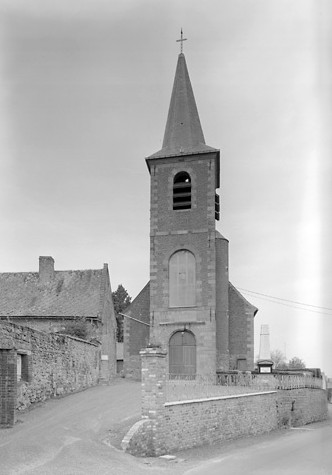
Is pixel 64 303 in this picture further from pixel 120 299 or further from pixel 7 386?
pixel 120 299

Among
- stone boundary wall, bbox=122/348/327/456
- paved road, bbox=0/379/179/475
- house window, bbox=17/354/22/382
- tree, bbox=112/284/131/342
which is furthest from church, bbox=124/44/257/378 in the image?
tree, bbox=112/284/131/342

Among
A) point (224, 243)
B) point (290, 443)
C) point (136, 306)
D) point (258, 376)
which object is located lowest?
point (290, 443)

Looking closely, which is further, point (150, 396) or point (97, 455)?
point (150, 396)

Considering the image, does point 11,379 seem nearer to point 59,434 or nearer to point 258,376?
point 59,434

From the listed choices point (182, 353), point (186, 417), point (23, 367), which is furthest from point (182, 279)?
point (186, 417)

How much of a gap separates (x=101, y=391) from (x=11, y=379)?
9152 mm

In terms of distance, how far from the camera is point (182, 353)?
100ft

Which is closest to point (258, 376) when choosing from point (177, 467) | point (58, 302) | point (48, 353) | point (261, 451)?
point (261, 451)

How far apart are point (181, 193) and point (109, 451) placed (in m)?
19.3

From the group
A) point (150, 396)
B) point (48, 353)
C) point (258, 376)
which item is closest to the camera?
point (150, 396)

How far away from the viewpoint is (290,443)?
19203 millimetres

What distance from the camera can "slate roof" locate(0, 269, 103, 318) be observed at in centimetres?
3334

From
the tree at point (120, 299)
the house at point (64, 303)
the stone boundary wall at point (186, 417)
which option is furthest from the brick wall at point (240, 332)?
the tree at point (120, 299)

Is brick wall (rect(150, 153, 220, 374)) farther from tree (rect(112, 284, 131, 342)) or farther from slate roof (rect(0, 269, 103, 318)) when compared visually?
tree (rect(112, 284, 131, 342))
